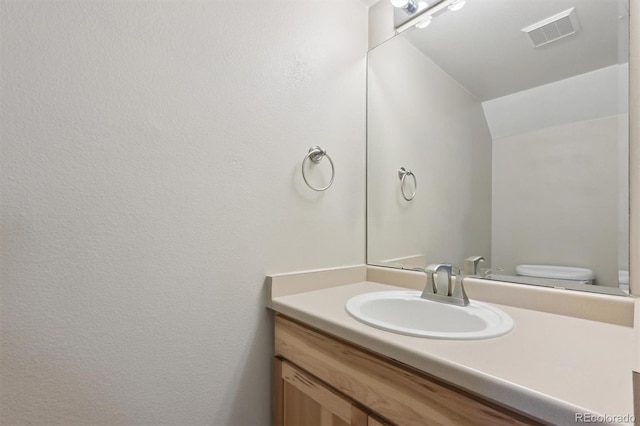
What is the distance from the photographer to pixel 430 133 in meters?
1.30

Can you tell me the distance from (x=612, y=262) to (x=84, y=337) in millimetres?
1403

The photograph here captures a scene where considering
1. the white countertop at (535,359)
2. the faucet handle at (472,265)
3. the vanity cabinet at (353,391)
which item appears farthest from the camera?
the faucet handle at (472,265)

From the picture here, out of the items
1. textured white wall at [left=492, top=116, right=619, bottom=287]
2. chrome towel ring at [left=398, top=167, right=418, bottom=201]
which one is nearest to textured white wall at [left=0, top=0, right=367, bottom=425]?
chrome towel ring at [left=398, top=167, right=418, bottom=201]

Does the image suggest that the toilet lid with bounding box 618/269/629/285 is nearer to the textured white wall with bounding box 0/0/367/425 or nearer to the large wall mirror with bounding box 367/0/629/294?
the large wall mirror with bounding box 367/0/629/294

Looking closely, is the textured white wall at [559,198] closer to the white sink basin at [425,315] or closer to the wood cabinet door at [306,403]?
the white sink basin at [425,315]

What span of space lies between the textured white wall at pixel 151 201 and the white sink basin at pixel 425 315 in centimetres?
30

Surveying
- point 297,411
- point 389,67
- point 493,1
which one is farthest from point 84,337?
point 493,1

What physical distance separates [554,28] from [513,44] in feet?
0.38

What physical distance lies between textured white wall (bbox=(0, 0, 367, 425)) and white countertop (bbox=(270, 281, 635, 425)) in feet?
1.08

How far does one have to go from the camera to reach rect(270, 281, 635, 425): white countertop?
444 mm

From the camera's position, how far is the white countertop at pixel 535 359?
0.44 meters

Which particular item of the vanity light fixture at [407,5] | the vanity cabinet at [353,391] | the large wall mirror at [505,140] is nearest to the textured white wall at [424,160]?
the large wall mirror at [505,140]

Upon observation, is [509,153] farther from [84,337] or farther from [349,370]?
[84,337]

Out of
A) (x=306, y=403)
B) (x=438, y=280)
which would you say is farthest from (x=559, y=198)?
(x=306, y=403)
